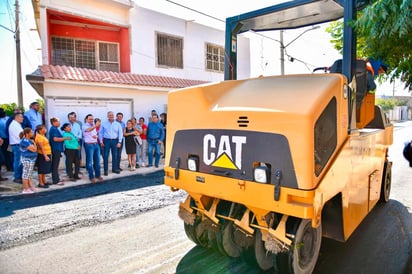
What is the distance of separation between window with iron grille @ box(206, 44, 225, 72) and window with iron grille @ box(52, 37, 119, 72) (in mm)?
5042

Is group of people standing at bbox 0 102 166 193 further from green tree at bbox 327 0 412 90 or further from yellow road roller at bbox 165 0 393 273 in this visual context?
green tree at bbox 327 0 412 90

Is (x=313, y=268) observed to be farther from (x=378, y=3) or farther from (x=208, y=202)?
(x=378, y=3)

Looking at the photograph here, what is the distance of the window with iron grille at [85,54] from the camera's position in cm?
1185

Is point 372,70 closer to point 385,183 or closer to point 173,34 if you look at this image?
point 385,183

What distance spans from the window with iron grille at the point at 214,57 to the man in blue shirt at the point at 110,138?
8017mm

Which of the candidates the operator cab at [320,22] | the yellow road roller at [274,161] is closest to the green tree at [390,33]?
the operator cab at [320,22]

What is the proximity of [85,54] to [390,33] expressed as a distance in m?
12.3

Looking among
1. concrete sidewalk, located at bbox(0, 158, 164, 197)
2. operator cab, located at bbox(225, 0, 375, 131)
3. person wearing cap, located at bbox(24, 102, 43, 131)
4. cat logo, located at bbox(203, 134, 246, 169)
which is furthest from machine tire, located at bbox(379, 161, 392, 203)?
person wearing cap, located at bbox(24, 102, 43, 131)

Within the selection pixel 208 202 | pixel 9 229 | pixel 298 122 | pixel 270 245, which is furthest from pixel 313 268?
pixel 9 229

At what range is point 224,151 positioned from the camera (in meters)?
3.00

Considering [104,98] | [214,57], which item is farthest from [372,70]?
[214,57]

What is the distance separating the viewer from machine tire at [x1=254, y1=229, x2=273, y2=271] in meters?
3.20

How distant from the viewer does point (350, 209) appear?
11.2 feet

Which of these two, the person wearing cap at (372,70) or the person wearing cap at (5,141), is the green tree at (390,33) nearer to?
the person wearing cap at (372,70)
